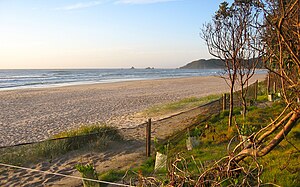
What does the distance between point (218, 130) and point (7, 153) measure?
5.42 m

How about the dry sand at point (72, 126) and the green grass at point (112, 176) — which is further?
the dry sand at point (72, 126)

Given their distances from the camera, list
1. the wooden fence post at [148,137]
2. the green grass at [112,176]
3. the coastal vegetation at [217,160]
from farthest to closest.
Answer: the wooden fence post at [148,137] < the green grass at [112,176] < the coastal vegetation at [217,160]

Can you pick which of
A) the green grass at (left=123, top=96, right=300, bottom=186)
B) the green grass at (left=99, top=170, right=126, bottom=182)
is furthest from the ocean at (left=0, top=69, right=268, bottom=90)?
the green grass at (left=99, top=170, right=126, bottom=182)

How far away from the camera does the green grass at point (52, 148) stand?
7328 mm

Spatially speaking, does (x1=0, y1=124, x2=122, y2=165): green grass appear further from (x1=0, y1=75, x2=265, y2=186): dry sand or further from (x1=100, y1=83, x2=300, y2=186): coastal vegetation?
(x1=100, y1=83, x2=300, y2=186): coastal vegetation

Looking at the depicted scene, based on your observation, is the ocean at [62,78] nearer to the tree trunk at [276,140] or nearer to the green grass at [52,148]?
the green grass at [52,148]

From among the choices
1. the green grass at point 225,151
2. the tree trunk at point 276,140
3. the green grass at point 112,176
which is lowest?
the green grass at point 112,176

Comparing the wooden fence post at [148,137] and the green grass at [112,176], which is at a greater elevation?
the wooden fence post at [148,137]

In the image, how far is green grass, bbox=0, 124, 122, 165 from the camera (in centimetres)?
733

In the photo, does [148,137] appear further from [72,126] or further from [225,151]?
[72,126]

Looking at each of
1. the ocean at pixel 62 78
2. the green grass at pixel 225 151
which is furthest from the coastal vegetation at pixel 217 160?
the ocean at pixel 62 78

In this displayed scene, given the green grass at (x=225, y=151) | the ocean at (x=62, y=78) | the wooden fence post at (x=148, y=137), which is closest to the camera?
the green grass at (x=225, y=151)

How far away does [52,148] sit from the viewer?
7855mm

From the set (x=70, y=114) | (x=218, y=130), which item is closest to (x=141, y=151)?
(x=218, y=130)
